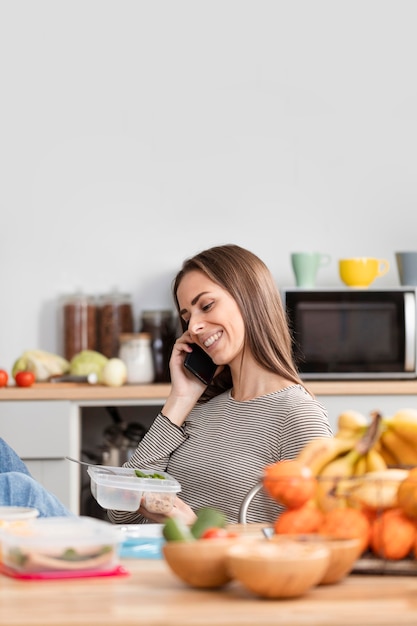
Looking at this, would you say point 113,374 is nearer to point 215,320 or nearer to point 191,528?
point 215,320

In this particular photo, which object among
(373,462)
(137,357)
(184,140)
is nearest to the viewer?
(373,462)

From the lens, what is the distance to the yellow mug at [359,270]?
13.8 ft

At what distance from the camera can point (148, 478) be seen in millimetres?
1869

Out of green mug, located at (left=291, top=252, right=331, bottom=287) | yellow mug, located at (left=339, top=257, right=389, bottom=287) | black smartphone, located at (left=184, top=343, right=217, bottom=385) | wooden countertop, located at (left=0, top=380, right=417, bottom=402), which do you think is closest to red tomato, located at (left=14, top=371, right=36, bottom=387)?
wooden countertop, located at (left=0, top=380, right=417, bottom=402)

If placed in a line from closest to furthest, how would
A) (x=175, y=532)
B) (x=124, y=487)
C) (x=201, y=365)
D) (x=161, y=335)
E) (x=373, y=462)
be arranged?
(x=175, y=532) < (x=373, y=462) < (x=124, y=487) < (x=201, y=365) < (x=161, y=335)

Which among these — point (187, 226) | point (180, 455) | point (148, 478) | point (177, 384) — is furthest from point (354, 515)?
point (187, 226)

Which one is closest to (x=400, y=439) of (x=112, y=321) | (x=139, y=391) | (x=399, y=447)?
(x=399, y=447)

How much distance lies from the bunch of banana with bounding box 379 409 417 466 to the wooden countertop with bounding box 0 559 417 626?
0.20 meters

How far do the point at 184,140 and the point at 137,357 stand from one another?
101 cm

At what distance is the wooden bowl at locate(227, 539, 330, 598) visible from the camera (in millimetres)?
998

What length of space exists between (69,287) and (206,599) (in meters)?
3.54

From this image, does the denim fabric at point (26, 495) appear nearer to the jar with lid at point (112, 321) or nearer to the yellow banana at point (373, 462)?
the yellow banana at point (373, 462)

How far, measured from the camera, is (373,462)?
125 cm

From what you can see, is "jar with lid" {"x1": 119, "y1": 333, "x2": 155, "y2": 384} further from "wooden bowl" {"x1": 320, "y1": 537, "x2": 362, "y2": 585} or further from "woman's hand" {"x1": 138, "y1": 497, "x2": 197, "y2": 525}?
"wooden bowl" {"x1": 320, "y1": 537, "x2": 362, "y2": 585}
